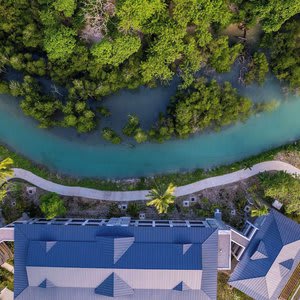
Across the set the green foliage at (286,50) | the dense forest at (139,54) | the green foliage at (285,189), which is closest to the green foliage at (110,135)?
the dense forest at (139,54)

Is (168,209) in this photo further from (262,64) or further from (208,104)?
(262,64)

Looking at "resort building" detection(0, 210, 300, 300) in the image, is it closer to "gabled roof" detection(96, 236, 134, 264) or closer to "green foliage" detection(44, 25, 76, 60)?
"gabled roof" detection(96, 236, 134, 264)

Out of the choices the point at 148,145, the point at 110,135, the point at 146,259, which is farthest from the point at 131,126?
the point at 146,259

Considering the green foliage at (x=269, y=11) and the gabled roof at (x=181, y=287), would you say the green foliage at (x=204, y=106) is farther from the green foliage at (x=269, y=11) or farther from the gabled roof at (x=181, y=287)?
the gabled roof at (x=181, y=287)

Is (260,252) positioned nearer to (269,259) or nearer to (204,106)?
(269,259)

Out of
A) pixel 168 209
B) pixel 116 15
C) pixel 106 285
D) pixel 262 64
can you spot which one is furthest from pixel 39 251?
pixel 262 64
